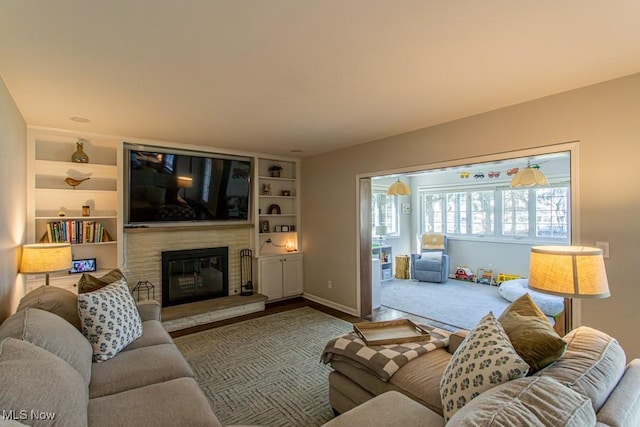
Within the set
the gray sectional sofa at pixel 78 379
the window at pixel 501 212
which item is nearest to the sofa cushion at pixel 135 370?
the gray sectional sofa at pixel 78 379

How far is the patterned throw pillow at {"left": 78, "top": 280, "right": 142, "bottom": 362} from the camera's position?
2.05 metres

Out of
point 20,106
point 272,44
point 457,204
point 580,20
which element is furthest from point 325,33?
point 457,204

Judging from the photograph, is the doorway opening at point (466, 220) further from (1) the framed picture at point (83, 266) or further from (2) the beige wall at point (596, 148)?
(1) the framed picture at point (83, 266)

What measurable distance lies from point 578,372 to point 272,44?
2.15m

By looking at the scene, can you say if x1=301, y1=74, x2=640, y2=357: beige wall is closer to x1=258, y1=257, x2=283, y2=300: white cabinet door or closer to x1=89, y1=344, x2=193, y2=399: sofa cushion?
x1=258, y1=257, x2=283, y2=300: white cabinet door

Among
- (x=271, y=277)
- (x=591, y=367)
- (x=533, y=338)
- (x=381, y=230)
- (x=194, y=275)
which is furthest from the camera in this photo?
(x=381, y=230)

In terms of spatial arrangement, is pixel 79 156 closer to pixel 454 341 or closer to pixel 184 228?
pixel 184 228

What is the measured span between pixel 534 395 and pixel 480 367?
0.33 meters

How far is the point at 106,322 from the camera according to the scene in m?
2.11

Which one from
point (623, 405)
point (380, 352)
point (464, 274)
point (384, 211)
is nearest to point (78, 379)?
point (380, 352)

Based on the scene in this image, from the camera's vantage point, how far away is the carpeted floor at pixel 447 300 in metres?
4.52

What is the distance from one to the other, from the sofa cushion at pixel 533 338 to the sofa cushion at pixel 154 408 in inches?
55.9

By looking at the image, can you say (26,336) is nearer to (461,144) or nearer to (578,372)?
(578,372)

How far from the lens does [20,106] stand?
2.85 meters
